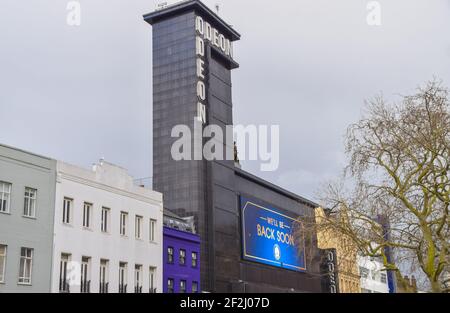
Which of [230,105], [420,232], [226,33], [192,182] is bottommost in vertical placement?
[420,232]

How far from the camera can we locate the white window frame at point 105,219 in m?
50.6

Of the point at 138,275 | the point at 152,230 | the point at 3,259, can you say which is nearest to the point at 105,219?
the point at 138,275

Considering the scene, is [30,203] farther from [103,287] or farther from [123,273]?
[123,273]

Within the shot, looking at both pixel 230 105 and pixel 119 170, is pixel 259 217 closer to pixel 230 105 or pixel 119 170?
pixel 230 105

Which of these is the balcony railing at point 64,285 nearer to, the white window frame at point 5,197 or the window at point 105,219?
the window at point 105,219

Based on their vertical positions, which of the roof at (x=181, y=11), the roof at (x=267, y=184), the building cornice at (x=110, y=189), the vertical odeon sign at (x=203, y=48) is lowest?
the building cornice at (x=110, y=189)

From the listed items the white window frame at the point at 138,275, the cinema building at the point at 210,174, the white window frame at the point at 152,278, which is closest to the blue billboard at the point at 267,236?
the cinema building at the point at 210,174

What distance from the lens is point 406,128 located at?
25.0 meters

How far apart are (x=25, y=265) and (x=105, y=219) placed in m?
10.2

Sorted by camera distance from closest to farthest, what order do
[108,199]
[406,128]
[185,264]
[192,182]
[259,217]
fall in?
[406,128], [108,199], [185,264], [192,182], [259,217]

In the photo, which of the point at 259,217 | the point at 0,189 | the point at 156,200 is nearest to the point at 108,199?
the point at 156,200

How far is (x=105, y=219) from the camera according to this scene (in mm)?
51156

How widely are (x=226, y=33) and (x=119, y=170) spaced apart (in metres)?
45.5

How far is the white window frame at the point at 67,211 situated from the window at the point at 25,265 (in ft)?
14.0
